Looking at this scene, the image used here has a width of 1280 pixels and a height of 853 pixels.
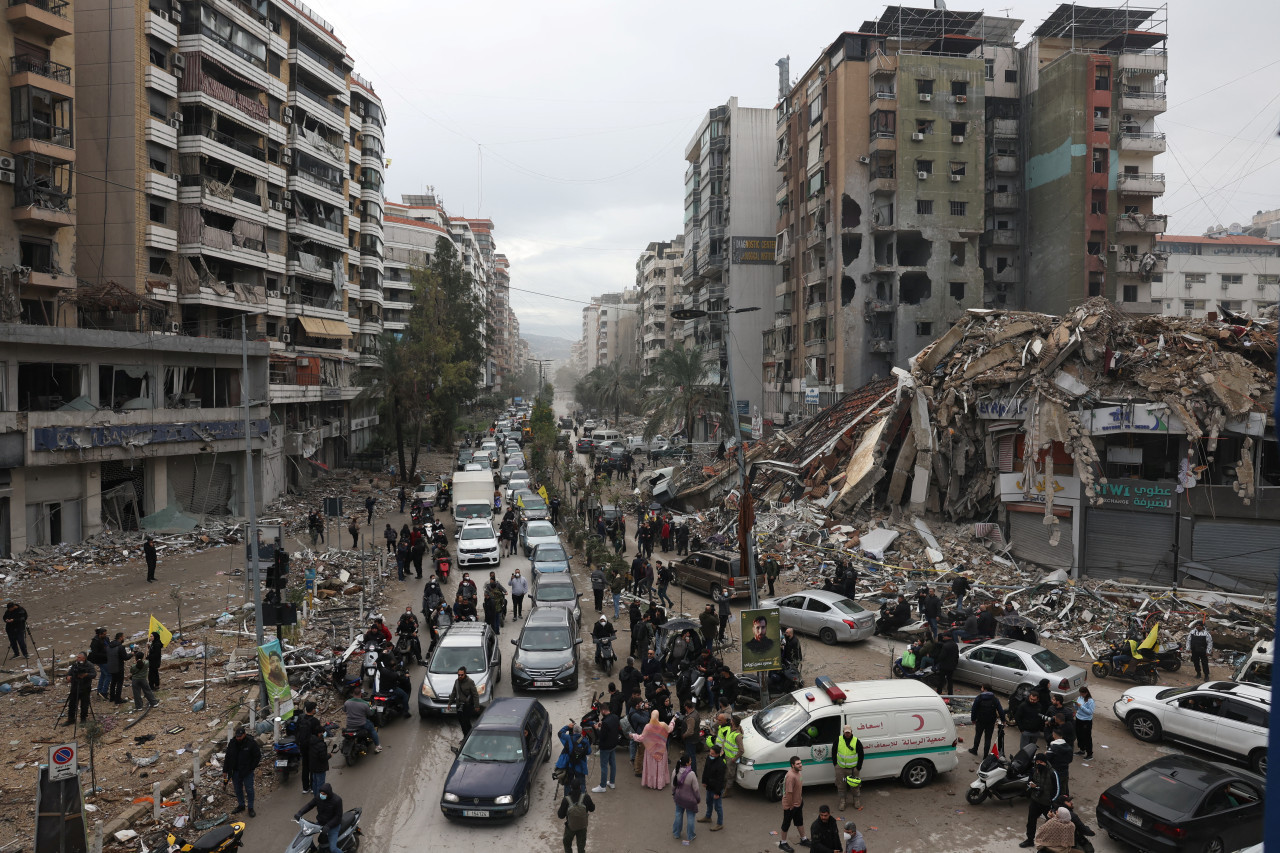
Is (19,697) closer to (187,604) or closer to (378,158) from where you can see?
(187,604)

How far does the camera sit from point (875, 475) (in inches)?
1177

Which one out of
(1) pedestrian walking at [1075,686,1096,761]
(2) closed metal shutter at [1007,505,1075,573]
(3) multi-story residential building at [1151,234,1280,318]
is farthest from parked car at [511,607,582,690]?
(3) multi-story residential building at [1151,234,1280,318]

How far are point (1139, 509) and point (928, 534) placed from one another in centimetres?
643

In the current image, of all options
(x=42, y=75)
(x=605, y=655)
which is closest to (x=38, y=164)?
(x=42, y=75)

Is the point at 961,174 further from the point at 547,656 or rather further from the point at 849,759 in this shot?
the point at 849,759

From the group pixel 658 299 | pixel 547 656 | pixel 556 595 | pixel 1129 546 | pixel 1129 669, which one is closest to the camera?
pixel 547 656

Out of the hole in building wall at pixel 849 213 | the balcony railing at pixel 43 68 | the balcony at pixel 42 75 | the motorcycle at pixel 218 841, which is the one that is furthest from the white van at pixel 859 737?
the hole in building wall at pixel 849 213

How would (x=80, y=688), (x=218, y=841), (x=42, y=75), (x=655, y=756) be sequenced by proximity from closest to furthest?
(x=218, y=841)
(x=655, y=756)
(x=80, y=688)
(x=42, y=75)

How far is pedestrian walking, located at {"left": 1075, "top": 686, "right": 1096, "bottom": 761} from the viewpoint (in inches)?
524

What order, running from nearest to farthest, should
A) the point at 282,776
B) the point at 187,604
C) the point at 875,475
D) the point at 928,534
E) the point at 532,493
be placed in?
the point at 282,776 → the point at 187,604 → the point at 928,534 → the point at 875,475 → the point at 532,493

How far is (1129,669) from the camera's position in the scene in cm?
1761

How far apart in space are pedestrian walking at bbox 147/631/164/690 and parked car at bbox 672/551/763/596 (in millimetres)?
14289

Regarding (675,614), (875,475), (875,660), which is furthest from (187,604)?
(875,475)

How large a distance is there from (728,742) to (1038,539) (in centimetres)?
1787
